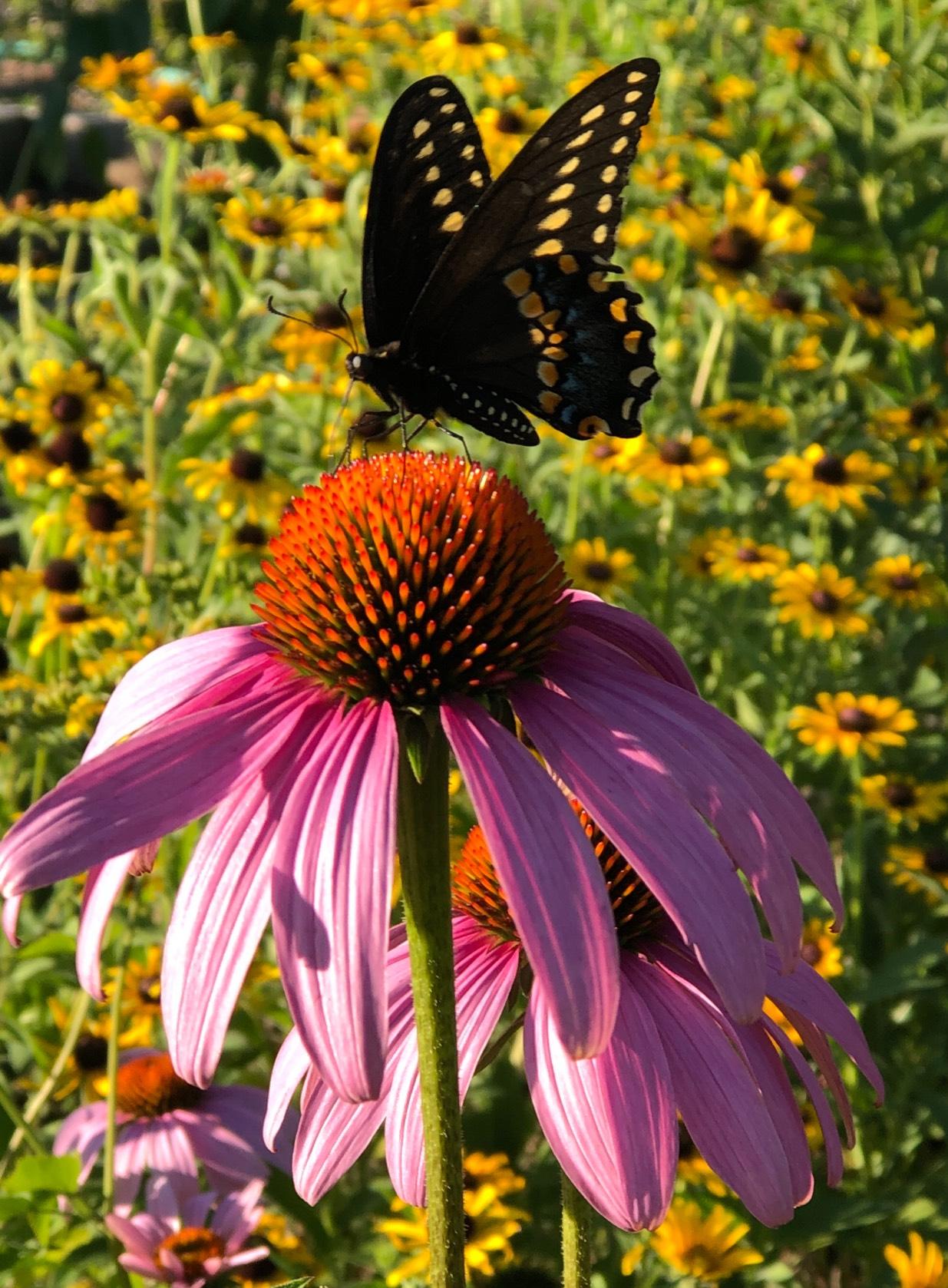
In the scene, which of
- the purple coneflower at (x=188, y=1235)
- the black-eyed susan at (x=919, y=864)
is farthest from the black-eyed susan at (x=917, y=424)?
the purple coneflower at (x=188, y=1235)

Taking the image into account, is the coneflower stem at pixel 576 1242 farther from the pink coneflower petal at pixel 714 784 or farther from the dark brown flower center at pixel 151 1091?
the dark brown flower center at pixel 151 1091

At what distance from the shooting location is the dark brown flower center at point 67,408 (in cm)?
296

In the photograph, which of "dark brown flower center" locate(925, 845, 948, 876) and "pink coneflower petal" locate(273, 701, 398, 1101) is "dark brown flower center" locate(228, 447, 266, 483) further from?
"pink coneflower petal" locate(273, 701, 398, 1101)

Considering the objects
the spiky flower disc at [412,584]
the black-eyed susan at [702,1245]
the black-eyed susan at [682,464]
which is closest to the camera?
the spiky flower disc at [412,584]

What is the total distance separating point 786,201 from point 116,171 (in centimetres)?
609

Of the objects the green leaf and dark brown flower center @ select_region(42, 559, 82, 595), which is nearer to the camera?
the green leaf

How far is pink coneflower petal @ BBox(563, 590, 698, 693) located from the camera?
1.10 m

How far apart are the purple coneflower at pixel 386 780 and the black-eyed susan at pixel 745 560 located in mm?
1806

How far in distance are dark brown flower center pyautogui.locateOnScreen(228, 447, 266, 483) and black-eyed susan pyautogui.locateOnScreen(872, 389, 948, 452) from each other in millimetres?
1390

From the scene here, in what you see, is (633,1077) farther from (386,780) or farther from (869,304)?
(869,304)

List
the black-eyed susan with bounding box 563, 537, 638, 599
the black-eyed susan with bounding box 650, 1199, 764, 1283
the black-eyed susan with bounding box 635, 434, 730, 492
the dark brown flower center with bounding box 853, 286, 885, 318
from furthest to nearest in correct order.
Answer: the dark brown flower center with bounding box 853, 286, 885, 318 < the black-eyed susan with bounding box 635, 434, 730, 492 < the black-eyed susan with bounding box 563, 537, 638, 599 < the black-eyed susan with bounding box 650, 1199, 764, 1283

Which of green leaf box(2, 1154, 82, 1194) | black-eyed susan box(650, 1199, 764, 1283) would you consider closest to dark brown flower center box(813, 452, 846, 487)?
black-eyed susan box(650, 1199, 764, 1283)

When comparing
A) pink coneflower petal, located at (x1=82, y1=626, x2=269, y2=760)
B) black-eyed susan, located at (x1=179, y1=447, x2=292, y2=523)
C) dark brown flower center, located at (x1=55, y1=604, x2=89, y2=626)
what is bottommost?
dark brown flower center, located at (x1=55, y1=604, x2=89, y2=626)

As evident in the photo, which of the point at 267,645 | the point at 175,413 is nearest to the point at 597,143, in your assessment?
the point at 267,645
